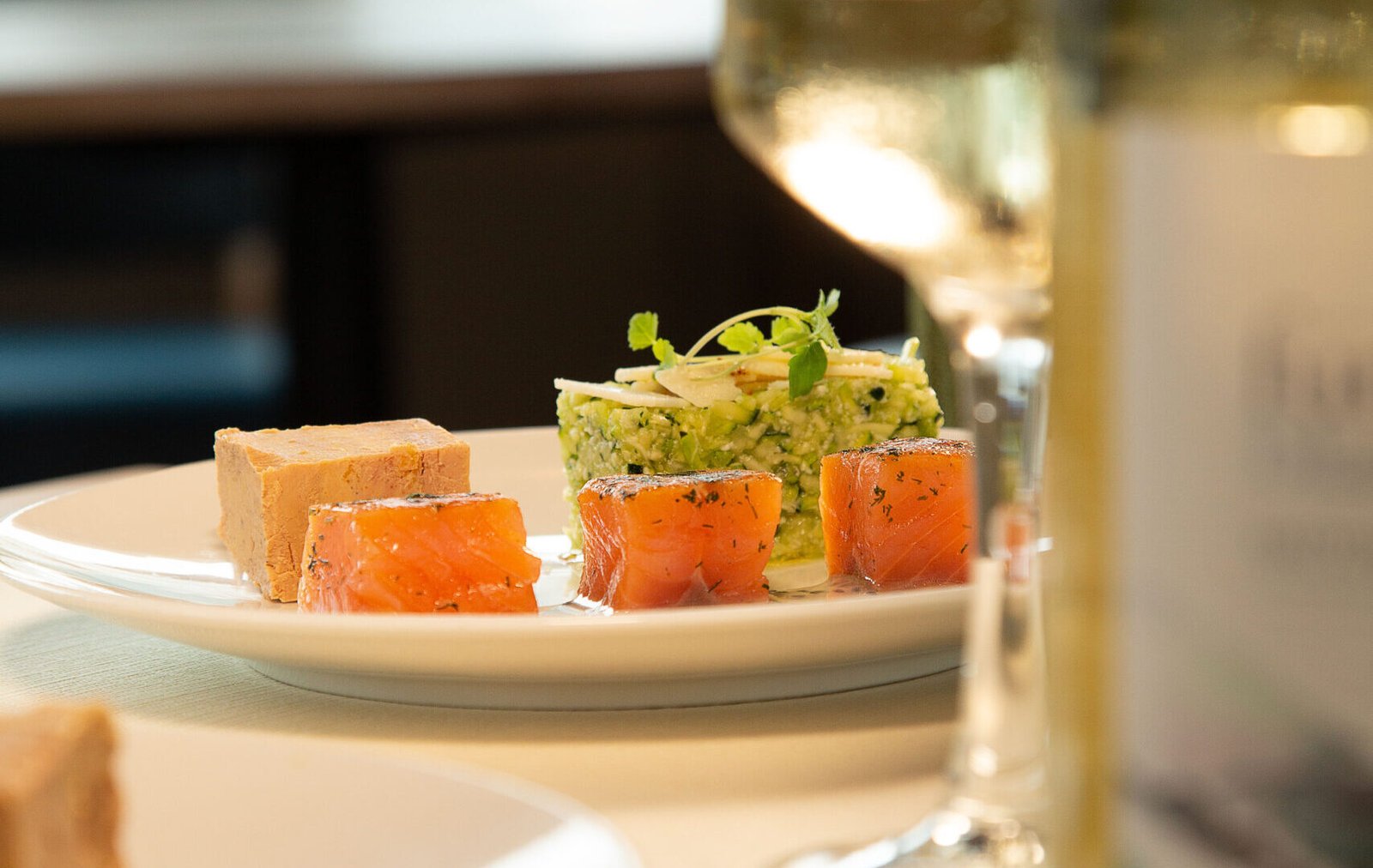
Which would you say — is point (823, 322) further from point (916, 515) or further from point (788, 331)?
point (916, 515)

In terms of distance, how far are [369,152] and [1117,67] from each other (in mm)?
4102

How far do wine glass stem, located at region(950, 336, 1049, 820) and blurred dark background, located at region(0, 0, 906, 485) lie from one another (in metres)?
3.53

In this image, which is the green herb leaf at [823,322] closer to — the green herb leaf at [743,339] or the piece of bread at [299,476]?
the green herb leaf at [743,339]

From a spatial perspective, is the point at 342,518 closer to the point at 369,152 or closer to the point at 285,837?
the point at 285,837

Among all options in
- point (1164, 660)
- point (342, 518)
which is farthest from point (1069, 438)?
point (342, 518)

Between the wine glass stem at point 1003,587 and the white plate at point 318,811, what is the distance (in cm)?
16

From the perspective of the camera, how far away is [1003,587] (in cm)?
63

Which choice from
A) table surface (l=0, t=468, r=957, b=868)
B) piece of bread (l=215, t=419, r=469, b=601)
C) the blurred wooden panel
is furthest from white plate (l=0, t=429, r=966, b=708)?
the blurred wooden panel

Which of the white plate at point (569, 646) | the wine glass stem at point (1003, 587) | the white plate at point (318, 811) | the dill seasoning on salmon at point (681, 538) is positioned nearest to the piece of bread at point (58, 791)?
the white plate at point (318, 811)

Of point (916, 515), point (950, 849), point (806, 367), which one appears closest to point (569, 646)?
point (950, 849)

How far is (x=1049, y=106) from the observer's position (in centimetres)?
54

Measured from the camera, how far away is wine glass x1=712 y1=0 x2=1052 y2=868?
60cm

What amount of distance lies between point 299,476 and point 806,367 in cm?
46

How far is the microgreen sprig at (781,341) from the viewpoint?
1448 mm
